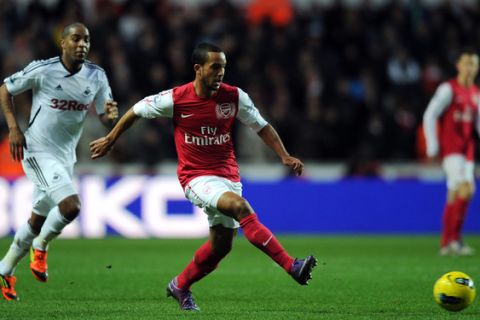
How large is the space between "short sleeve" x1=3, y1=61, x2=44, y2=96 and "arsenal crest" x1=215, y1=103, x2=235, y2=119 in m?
1.94

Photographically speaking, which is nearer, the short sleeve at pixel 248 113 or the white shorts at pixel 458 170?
the short sleeve at pixel 248 113

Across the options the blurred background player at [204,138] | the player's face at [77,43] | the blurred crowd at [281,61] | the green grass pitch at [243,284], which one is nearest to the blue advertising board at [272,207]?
the blurred crowd at [281,61]

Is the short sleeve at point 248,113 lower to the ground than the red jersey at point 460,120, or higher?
higher

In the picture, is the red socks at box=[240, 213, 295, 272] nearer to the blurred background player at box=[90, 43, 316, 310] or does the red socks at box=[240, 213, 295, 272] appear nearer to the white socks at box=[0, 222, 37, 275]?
the blurred background player at box=[90, 43, 316, 310]

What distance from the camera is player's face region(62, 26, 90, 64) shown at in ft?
29.6

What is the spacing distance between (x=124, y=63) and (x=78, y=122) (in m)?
9.25

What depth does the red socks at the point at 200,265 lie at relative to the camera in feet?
26.5

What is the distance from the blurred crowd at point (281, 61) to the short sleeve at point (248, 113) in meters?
9.60

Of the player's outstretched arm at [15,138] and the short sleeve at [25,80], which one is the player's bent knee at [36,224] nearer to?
the player's outstretched arm at [15,138]

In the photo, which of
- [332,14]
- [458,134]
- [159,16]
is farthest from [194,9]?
[458,134]

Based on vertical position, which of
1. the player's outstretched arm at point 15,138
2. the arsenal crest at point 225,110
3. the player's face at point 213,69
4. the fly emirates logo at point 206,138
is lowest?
the player's outstretched arm at point 15,138

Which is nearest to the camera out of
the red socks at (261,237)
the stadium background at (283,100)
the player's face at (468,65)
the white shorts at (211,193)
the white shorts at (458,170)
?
the red socks at (261,237)

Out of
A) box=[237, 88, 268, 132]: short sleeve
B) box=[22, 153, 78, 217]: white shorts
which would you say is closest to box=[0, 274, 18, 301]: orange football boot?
box=[22, 153, 78, 217]: white shorts

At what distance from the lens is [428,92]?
2012 cm
